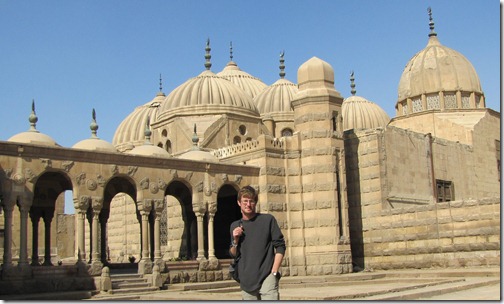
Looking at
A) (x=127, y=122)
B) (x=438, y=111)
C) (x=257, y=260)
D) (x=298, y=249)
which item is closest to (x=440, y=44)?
(x=438, y=111)

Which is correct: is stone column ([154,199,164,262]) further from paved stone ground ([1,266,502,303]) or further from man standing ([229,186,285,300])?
man standing ([229,186,285,300])

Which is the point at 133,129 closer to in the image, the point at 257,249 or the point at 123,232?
the point at 123,232

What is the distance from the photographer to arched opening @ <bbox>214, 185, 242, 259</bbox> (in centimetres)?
2891

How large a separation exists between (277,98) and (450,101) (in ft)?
33.5

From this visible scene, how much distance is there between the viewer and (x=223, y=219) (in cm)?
2925

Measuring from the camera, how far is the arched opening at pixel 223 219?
2891 centimetres

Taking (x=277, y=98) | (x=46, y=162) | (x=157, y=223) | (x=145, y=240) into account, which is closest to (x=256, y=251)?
(x=46, y=162)

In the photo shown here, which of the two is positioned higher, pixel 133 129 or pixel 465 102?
pixel 133 129

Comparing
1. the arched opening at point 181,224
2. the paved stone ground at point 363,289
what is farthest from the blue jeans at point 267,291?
the arched opening at point 181,224

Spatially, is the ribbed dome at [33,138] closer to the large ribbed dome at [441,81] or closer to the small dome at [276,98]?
the small dome at [276,98]

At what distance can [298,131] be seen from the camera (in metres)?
26.6

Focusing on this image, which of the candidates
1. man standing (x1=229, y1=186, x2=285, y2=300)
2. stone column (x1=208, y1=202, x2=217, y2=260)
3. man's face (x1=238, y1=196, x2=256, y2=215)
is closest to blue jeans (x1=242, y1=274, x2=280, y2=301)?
man standing (x1=229, y1=186, x2=285, y2=300)

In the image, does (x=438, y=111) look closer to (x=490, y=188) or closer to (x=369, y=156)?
(x=490, y=188)

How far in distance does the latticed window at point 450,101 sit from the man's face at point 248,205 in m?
29.9
